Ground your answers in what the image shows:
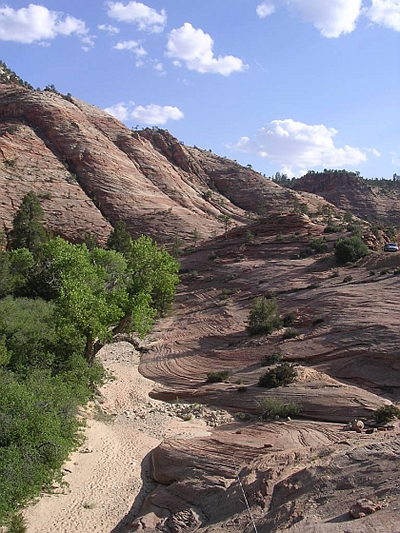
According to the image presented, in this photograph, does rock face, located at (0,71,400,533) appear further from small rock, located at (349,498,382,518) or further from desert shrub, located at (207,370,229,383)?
desert shrub, located at (207,370,229,383)

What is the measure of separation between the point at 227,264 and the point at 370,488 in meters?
36.4

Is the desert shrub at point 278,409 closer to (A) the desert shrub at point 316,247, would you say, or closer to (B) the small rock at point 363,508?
(B) the small rock at point 363,508

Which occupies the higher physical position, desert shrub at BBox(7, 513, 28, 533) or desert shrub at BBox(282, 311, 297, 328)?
desert shrub at BBox(282, 311, 297, 328)

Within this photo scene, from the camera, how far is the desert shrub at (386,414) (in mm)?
14391

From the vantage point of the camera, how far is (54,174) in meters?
63.9

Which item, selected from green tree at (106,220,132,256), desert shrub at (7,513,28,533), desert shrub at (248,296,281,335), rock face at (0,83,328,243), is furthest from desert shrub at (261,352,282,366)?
rock face at (0,83,328,243)

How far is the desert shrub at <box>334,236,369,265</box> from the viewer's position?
36.0 meters

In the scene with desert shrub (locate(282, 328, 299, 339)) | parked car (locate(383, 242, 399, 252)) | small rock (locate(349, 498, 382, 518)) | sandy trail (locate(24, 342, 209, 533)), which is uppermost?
parked car (locate(383, 242, 399, 252))

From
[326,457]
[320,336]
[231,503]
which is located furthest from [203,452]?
[320,336]

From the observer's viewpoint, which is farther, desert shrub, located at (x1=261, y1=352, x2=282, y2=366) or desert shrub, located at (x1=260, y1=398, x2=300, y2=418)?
desert shrub, located at (x1=261, y1=352, x2=282, y2=366)

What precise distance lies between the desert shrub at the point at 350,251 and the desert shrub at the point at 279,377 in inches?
Answer: 756

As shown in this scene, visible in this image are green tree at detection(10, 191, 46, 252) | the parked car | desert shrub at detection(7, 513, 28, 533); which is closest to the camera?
desert shrub at detection(7, 513, 28, 533)

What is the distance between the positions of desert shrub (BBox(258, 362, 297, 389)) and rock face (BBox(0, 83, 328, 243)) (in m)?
40.9

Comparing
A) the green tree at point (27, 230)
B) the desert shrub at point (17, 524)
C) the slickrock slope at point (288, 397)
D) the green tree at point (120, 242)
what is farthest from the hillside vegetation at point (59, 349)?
the green tree at point (120, 242)
